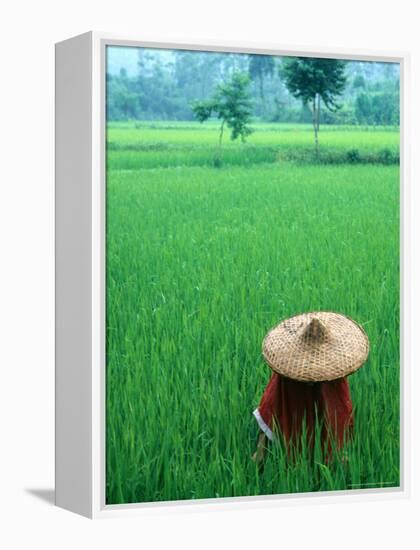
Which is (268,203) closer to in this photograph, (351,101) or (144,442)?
(351,101)

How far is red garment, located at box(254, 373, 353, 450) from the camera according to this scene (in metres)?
7.37

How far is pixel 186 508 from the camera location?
283 inches

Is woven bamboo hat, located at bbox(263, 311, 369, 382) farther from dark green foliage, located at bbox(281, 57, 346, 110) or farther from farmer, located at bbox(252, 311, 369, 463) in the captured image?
dark green foliage, located at bbox(281, 57, 346, 110)

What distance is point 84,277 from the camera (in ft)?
23.4

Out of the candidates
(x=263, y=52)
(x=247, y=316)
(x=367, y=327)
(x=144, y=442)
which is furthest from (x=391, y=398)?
(x=263, y=52)

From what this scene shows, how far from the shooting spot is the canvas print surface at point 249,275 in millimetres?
7191

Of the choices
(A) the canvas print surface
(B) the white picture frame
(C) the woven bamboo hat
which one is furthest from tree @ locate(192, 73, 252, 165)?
(C) the woven bamboo hat

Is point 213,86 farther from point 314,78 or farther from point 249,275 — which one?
point 249,275

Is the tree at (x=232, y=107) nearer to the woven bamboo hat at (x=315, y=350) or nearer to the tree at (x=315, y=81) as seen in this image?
the tree at (x=315, y=81)

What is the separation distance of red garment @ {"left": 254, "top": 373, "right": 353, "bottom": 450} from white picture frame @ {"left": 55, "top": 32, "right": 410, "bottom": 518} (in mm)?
372

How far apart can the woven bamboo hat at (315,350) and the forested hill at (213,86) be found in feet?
3.95

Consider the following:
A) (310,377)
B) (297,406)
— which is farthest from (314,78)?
(297,406)

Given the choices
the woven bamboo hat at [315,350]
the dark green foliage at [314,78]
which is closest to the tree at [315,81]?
the dark green foliage at [314,78]

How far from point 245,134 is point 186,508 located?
2.08m
